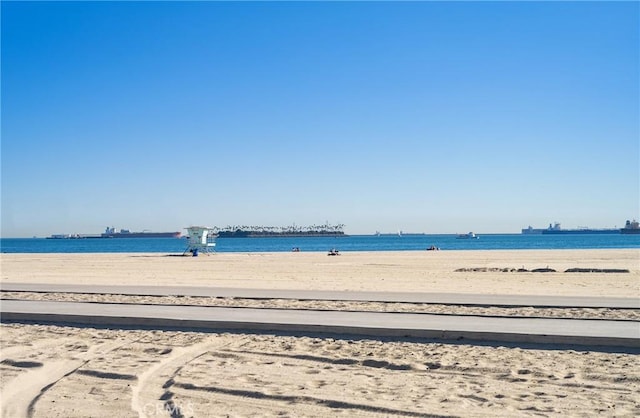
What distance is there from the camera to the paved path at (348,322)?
316 inches

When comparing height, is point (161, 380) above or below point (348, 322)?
below

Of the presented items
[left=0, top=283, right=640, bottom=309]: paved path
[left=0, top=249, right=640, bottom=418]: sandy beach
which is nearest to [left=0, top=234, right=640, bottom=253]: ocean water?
[left=0, top=283, right=640, bottom=309]: paved path

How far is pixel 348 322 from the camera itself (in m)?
9.29

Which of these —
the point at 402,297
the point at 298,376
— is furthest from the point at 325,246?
the point at 298,376

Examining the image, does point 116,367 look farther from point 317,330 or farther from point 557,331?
point 557,331

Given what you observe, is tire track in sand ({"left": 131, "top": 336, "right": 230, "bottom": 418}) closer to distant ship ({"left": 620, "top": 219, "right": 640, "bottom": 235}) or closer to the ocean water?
the ocean water

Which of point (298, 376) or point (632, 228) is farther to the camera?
point (632, 228)

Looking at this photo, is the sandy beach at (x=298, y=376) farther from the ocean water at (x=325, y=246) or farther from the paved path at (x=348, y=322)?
the ocean water at (x=325, y=246)

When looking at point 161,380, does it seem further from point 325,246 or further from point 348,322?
point 325,246

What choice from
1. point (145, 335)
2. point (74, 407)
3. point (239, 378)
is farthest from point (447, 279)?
point (74, 407)

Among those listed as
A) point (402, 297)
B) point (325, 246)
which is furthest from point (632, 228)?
point (402, 297)

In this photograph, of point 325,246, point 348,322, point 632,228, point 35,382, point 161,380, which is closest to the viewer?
point 161,380

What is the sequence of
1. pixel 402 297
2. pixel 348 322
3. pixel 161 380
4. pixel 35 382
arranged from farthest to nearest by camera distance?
1. pixel 402 297
2. pixel 348 322
3. pixel 35 382
4. pixel 161 380

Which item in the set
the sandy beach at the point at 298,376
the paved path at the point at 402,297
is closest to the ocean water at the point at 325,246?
the paved path at the point at 402,297
